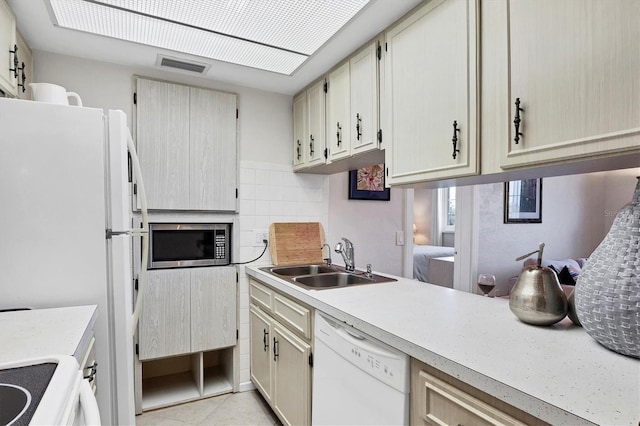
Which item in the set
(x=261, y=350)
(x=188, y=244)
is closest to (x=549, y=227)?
(x=261, y=350)

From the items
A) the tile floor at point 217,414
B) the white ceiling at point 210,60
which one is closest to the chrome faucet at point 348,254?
the tile floor at point 217,414

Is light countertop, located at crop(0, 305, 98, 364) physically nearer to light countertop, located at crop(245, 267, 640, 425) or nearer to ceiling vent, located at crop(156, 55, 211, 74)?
light countertop, located at crop(245, 267, 640, 425)

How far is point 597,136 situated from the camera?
38.8 inches

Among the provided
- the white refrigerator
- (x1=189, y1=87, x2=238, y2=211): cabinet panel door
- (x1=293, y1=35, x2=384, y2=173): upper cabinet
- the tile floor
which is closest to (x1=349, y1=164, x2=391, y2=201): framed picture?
(x1=293, y1=35, x2=384, y2=173): upper cabinet

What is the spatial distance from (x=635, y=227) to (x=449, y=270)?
3377 mm

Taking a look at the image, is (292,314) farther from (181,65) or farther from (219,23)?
(181,65)

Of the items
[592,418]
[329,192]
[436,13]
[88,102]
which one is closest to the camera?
[592,418]

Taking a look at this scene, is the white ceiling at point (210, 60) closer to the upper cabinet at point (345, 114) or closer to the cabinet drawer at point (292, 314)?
the upper cabinet at point (345, 114)

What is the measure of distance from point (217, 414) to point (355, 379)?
1444mm

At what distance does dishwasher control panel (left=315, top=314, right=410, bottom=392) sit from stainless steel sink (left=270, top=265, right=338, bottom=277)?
94 cm

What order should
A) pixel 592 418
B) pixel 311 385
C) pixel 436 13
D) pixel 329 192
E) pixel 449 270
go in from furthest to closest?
pixel 449 270, pixel 329 192, pixel 311 385, pixel 436 13, pixel 592 418

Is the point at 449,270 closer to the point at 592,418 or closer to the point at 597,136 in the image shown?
the point at 597,136

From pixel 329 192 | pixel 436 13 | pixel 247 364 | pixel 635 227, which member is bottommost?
pixel 247 364

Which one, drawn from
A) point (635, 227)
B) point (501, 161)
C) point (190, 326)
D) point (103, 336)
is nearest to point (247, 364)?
point (190, 326)
